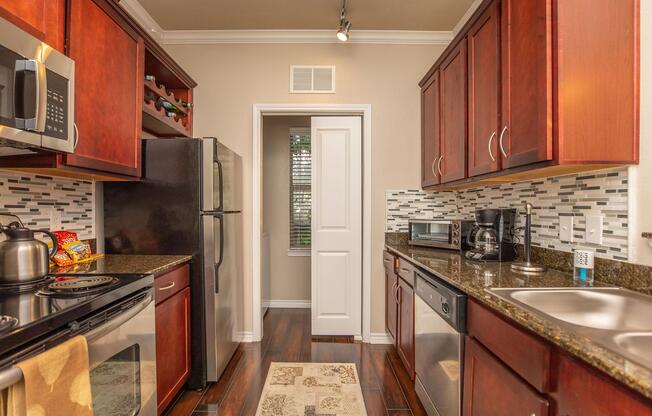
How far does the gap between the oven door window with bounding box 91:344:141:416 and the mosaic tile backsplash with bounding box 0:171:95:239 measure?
97 cm

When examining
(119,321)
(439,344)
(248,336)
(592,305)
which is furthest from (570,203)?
(248,336)

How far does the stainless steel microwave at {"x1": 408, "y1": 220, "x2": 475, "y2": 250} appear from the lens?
93.4 inches

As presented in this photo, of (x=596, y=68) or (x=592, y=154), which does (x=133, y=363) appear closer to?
(x=592, y=154)

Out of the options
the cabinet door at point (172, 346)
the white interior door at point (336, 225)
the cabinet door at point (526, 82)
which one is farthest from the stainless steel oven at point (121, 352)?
the cabinet door at point (526, 82)

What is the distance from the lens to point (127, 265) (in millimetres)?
1854

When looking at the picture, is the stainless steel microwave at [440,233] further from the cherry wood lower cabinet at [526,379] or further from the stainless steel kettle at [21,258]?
the stainless steel kettle at [21,258]

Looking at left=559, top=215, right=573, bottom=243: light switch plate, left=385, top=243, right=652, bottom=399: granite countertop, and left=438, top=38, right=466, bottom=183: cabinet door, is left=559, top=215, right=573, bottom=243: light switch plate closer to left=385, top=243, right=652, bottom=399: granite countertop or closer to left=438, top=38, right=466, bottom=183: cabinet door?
left=385, top=243, right=652, bottom=399: granite countertop

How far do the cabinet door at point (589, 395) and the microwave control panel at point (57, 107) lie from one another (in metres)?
1.92

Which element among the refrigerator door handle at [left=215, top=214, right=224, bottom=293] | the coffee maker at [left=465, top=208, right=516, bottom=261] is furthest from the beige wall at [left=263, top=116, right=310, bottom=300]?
the coffee maker at [left=465, top=208, right=516, bottom=261]

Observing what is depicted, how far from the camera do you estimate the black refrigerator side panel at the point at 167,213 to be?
217 centimetres

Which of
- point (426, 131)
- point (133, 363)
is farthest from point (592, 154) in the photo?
point (133, 363)

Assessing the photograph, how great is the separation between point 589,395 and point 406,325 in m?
1.56

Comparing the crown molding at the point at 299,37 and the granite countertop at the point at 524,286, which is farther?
the crown molding at the point at 299,37

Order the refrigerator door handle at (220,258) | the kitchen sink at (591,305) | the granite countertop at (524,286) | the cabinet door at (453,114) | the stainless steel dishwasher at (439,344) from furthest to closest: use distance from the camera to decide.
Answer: the refrigerator door handle at (220,258) < the cabinet door at (453,114) < the stainless steel dishwasher at (439,344) < the kitchen sink at (591,305) < the granite countertop at (524,286)
